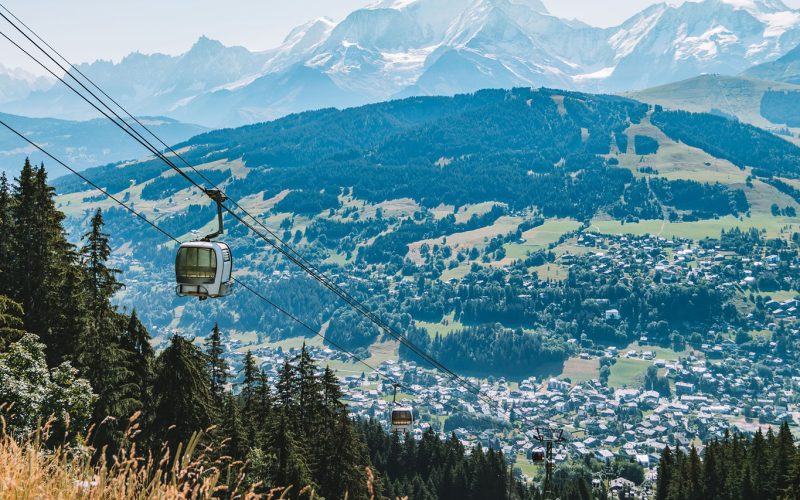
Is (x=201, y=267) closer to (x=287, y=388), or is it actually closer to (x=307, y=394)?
(x=287, y=388)

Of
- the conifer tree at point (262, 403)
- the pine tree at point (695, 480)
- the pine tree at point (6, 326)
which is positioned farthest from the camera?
the pine tree at point (695, 480)

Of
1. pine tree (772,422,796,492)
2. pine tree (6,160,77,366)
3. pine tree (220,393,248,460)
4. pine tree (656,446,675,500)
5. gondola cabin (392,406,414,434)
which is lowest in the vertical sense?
pine tree (656,446,675,500)

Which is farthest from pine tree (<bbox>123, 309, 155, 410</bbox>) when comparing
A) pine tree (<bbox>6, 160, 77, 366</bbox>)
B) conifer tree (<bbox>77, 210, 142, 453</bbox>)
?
pine tree (<bbox>6, 160, 77, 366</bbox>)

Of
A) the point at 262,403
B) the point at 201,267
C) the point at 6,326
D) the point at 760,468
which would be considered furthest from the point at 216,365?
the point at 760,468

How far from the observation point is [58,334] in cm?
4272

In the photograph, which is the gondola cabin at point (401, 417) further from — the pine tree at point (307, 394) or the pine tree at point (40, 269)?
the pine tree at point (307, 394)

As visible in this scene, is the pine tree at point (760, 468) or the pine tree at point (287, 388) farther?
the pine tree at point (760, 468)

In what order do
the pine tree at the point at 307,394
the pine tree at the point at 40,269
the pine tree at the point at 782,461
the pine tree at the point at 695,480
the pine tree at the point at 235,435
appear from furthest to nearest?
the pine tree at the point at 695,480
the pine tree at the point at 782,461
the pine tree at the point at 307,394
the pine tree at the point at 235,435
the pine tree at the point at 40,269

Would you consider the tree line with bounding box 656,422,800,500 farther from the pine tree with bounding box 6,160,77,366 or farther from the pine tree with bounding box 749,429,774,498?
the pine tree with bounding box 6,160,77,366

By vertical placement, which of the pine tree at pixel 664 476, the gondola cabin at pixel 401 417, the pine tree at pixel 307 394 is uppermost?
the pine tree at pixel 307 394

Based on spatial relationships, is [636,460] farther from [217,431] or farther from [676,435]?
[217,431]

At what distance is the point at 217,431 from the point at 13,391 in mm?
17825

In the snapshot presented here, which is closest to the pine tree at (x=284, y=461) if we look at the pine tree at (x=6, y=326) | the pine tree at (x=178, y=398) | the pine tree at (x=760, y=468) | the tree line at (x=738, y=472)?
the pine tree at (x=178, y=398)

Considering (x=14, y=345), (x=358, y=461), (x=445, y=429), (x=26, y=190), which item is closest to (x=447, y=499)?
(x=358, y=461)
